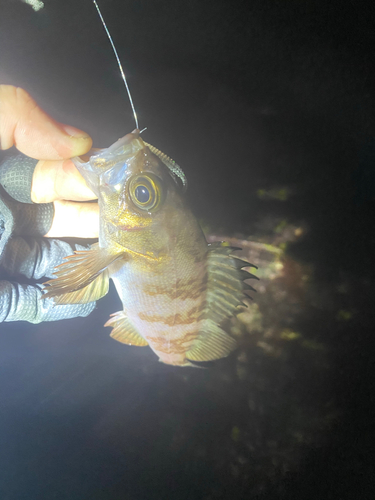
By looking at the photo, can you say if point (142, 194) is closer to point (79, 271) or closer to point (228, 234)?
point (79, 271)

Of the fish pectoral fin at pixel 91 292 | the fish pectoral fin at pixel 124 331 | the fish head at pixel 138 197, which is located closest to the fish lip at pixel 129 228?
the fish head at pixel 138 197

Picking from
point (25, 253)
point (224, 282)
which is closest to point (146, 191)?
point (224, 282)

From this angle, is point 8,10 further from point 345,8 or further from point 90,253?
point 345,8

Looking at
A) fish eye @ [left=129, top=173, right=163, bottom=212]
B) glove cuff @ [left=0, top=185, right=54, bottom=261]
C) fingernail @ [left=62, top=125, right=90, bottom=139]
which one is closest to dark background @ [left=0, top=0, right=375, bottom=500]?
fingernail @ [left=62, top=125, right=90, bottom=139]

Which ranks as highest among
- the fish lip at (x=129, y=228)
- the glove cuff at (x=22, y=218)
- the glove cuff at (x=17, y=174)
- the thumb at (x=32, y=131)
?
the thumb at (x=32, y=131)

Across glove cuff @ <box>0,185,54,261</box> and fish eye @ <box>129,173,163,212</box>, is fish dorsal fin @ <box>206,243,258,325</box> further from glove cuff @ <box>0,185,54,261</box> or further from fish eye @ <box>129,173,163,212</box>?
glove cuff @ <box>0,185,54,261</box>

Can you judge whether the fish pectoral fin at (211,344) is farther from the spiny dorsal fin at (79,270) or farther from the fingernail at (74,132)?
the fingernail at (74,132)
